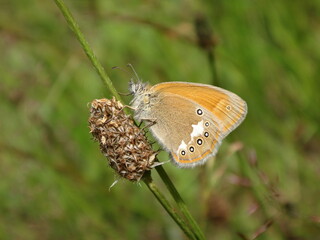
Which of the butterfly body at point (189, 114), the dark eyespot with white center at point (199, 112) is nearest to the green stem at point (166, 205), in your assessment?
the butterfly body at point (189, 114)

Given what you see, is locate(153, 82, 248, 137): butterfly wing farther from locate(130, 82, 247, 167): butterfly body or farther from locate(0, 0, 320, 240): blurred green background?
locate(0, 0, 320, 240): blurred green background

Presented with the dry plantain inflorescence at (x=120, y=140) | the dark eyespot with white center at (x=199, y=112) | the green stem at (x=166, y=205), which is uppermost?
the dark eyespot with white center at (x=199, y=112)

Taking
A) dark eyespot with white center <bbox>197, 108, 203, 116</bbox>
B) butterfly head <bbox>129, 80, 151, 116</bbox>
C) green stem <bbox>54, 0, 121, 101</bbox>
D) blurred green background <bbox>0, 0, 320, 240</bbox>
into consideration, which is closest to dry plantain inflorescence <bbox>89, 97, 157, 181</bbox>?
green stem <bbox>54, 0, 121, 101</bbox>

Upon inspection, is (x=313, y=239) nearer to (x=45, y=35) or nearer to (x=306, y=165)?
(x=306, y=165)

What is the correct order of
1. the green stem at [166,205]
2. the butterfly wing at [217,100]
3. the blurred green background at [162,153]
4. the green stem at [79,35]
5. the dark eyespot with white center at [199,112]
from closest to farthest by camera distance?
the green stem at [79,35] → the green stem at [166,205] → the butterfly wing at [217,100] → the dark eyespot with white center at [199,112] → the blurred green background at [162,153]

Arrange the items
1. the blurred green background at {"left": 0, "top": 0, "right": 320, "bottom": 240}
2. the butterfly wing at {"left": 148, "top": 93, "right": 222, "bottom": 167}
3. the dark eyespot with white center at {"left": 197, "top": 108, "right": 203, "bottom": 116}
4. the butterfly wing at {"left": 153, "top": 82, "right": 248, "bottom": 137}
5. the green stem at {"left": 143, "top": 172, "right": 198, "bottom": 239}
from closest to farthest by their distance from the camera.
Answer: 1. the green stem at {"left": 143, "top": 172, "right": 198, "bottom": 239}
2. the butterfly wing at {"left": 148, "top": 93, "right": 222, "bottom": 167}
3. the butterfly wing at {"left": 153, "top": 82, "right": 248, "bottom": 137}
4. the dark eyespot with white center at {"left": 197, "top": 108, "right": 203, "bottom": 116}
5. the blurred green background at {"left": 0, "top": 0, "right": 320, "bottom": 240}

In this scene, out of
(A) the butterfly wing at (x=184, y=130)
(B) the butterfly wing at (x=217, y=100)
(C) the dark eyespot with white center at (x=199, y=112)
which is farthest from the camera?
(C) the dark eyespot with white center at (x=199, y=112)

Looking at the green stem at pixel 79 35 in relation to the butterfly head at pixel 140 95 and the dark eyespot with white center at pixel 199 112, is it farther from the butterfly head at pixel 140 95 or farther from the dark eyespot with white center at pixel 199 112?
the dark eyespot with white center at pixel 199 112

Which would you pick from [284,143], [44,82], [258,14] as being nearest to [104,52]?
[44,82]

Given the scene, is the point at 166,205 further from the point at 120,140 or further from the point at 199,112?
the point at 199,112
